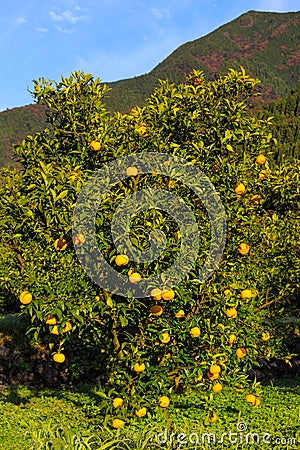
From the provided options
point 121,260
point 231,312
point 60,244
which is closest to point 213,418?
point 231,312

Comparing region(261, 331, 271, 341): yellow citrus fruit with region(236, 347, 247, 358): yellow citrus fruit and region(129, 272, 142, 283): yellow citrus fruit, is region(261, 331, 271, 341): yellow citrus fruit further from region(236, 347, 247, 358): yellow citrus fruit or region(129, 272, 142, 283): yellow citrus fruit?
region(129, 272, 142, 283): yellow citrus fruit

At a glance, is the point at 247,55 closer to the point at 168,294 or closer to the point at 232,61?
the point at 232,61

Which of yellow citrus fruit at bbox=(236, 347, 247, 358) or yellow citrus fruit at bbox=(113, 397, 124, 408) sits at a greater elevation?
yellow citrus fruit at bbox=(113, 397, 124, 408)

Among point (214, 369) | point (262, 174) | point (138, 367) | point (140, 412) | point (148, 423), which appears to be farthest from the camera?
point (262, 174)

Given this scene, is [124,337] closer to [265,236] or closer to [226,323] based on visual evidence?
[226,323]

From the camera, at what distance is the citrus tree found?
11.6 feet

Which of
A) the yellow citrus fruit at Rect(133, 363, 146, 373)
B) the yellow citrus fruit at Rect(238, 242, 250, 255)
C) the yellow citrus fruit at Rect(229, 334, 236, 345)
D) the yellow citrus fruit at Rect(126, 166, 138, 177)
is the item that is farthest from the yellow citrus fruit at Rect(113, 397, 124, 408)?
the yellow citrus fruit at Rect(126, 166, 138, 177)

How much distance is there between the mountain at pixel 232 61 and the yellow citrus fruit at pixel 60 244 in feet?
231

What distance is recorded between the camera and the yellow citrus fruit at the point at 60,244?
11.7 feet

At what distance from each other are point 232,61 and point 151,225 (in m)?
98.4

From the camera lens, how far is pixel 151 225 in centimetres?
343

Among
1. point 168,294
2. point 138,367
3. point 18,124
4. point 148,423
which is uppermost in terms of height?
point 18,124

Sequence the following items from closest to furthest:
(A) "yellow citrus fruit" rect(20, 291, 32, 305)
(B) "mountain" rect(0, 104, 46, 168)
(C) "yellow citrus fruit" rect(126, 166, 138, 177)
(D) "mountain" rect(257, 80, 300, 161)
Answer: (A) "yellow citrus fruit" rect(20, 291, 32, 305) < (C) "yellow citrus fruit" rect(126, 166, 138, 177) < (D) "mountain" rect(257, 80, 300, 161) < (B) "mountain" rect(0, 104, 46, 168)

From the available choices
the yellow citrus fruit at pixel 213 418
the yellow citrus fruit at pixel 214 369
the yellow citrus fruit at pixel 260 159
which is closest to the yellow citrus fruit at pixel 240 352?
the yellow citrus fruit at pixel 214 369
